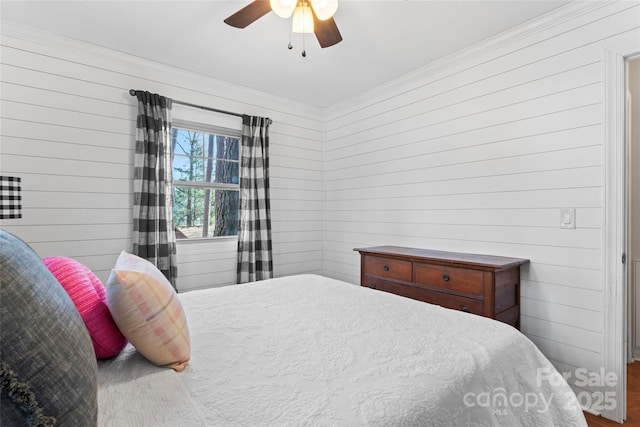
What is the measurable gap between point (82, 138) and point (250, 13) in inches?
70.1

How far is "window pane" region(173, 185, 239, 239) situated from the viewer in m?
3.23

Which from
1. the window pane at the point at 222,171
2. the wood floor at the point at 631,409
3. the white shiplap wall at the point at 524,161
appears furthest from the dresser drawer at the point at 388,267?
the window pane at the point at 222,171

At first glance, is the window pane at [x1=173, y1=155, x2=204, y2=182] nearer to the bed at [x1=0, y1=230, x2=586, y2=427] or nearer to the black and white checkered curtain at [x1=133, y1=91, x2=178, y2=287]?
the black and white checkered curtain at [x1=133, y1=91, x2=178, y2=287]

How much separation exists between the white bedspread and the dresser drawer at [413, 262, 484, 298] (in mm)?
765

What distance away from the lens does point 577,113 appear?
2.16 metres

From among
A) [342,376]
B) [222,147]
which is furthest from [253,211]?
[342,376]

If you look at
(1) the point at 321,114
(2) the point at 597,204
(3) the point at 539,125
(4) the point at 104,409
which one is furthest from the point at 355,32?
(4) the point at 104,409

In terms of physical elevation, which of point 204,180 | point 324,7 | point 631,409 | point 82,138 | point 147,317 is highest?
point 324,7

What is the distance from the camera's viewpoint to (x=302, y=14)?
1.95 metres

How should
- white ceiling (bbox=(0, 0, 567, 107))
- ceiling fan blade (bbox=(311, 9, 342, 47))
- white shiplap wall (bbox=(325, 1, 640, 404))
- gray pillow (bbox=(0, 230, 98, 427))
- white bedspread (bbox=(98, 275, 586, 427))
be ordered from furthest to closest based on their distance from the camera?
white ceiling (bbox=(0, 0, 567, 107)) → white shiplap wall (bbox=(325, 1, 640, 404)) → ceiling fan blade (bbox=(311, 9, 342, 47)) → white bedspread (bbox=(98, 275, 586, 427)) → gray pillow (bbox=(0, 230, 98, 427))

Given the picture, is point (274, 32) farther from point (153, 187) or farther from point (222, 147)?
point (153, 187)

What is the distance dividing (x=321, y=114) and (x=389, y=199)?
1.60m

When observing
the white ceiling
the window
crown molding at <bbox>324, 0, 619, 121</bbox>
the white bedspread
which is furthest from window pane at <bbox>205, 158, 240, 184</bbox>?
the white bedspread

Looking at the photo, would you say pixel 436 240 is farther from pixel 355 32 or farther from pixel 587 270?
pixel 355 32
